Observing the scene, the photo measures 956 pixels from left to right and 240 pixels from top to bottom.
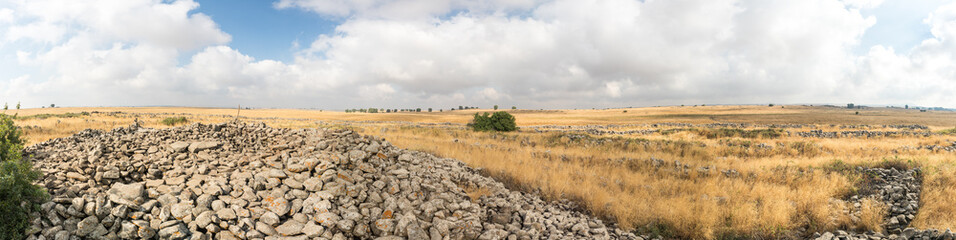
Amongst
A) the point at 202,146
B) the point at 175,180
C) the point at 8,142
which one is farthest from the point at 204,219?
the point at 8,142

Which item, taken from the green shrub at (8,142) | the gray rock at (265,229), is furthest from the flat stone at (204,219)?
the green shrub at (8,142)

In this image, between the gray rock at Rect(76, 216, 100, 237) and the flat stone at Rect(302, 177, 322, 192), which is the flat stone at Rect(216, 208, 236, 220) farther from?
the gray rock at Rect(76, 216, 100, 237)

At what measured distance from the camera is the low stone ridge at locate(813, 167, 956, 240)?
714 centimetres

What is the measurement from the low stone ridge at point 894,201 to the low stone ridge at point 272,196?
5.37m

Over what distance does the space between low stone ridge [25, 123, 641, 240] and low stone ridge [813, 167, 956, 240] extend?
5375mm

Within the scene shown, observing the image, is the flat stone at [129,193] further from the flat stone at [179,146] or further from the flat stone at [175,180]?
the flat stone at [179,146]

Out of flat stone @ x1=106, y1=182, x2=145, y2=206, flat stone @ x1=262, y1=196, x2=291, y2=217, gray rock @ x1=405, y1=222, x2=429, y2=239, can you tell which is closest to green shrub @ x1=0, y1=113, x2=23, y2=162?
flat stone @ x1=106, y1=182, x2=145, y2=206

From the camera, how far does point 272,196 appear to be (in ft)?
22.8

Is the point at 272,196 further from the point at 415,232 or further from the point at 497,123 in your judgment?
the point at 497,123

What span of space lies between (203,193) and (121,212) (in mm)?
1199

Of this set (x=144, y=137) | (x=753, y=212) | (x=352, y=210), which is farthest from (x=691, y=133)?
(x=144, y=137)

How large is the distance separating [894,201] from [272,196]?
15.8 m

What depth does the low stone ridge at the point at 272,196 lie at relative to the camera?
232 inches

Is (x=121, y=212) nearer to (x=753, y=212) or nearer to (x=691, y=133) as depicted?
(x=753, y=212)
